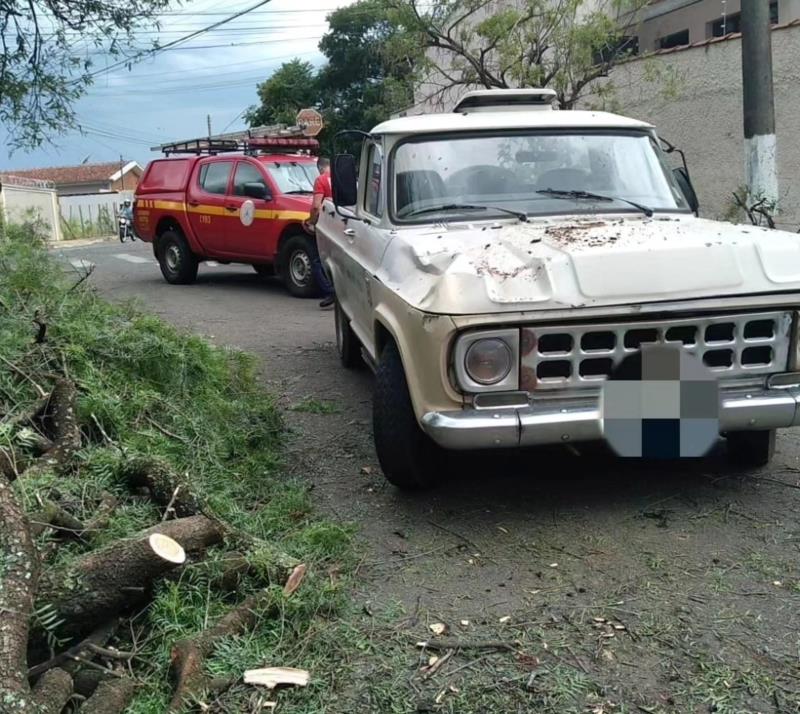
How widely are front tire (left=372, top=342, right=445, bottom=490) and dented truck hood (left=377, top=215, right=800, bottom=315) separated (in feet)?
1.33

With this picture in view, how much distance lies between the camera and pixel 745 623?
323 cm

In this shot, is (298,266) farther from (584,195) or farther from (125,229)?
(125,229)

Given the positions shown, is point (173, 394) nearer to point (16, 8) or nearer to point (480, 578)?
point (480, 578)

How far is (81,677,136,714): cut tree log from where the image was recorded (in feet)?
8.77

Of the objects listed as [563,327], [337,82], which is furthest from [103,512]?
[337,82]

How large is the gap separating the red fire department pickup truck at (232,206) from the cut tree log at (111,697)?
27.7ft

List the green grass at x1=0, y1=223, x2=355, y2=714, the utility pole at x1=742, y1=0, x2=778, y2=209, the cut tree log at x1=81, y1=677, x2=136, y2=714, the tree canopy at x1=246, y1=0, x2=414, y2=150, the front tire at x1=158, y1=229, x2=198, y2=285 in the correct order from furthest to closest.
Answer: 1. the tree canopy at x1=246, y1=0, x2=414, y2=150
2. the front tire at x1=158, y1=229, x2=198, y2=285
3. the utility pole at x1=742, y1=0, x2=778, y2=209
4. the green grass at x1=0, y1=223, x2=355, y2=714
5. the cut tree log at x1=81, y1=677, x2=136, y2=714

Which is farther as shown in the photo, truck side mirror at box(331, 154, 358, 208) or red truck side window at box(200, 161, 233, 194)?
red truck side window at box(200, 161, 233, 194)

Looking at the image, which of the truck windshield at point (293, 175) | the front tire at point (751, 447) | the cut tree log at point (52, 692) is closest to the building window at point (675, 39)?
the truck windshield at point (293, 175)

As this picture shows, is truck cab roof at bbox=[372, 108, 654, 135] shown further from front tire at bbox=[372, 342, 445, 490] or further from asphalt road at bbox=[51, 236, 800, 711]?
asphalt road at bbox=[51, 236, 800, 711]

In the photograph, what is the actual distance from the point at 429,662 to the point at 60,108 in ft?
34.4

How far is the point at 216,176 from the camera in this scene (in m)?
12.1

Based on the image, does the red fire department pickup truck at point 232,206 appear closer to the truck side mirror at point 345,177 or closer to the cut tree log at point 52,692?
the truck side mirror at point 345,177

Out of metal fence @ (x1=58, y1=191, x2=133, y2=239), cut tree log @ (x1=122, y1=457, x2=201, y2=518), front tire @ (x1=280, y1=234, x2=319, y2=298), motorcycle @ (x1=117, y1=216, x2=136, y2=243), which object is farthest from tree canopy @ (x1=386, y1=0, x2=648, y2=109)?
metal fence @ (x1=58, y1=191, x2=133, y2=239)
